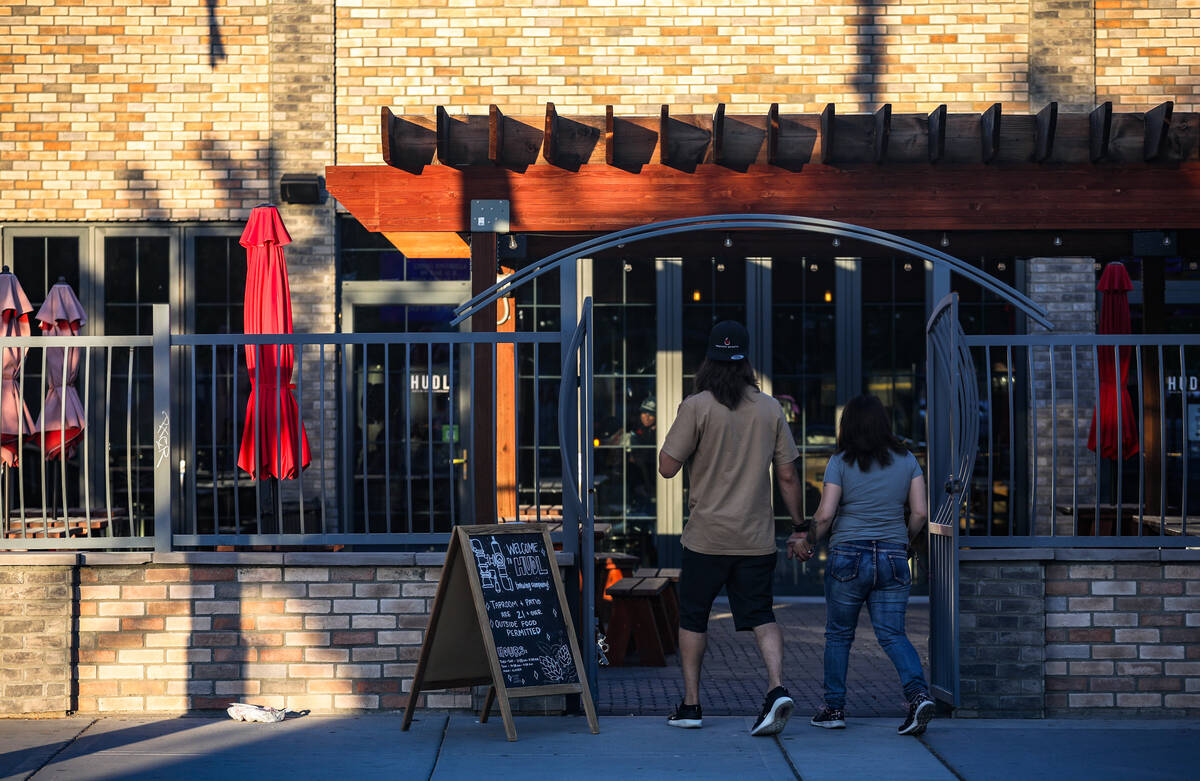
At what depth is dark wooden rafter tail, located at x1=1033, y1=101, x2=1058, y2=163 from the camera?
7.30 meters

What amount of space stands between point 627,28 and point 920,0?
8.09 ft

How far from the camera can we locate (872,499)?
6.01 m

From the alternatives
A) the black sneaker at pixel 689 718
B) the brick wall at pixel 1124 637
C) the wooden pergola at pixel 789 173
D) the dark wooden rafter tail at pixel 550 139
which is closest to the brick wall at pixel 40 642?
the wooden pergola at pixel 789 173

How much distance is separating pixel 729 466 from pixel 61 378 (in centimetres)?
468

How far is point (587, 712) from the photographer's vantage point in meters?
6.02

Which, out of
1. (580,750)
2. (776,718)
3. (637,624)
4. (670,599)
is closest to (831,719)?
(776,718)

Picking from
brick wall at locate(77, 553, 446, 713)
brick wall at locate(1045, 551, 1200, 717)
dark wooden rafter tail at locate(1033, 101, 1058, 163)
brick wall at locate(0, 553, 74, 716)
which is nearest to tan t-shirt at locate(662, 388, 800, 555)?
brick wall at locate(77, 553, 446, 713)

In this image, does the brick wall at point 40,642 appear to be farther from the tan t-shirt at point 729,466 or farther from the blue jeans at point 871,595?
the blue jeans at point 871,595

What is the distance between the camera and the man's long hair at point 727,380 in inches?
235

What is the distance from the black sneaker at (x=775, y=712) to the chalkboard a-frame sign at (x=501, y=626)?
0.77 m

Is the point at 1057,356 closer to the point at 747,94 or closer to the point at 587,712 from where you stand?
the point at 747,94

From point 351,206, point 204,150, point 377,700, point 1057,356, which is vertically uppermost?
point 204,150

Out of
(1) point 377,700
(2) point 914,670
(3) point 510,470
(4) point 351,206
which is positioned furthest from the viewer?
(3) point 510,470

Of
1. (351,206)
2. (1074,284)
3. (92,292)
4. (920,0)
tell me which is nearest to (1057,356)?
(1074,284)
